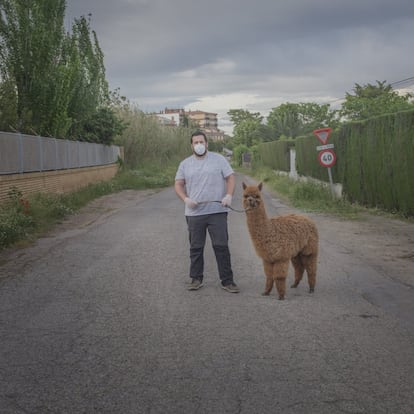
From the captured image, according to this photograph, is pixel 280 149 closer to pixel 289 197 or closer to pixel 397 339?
pixel 289 197

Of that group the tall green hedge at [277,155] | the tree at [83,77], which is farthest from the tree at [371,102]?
the tree at [83,77]

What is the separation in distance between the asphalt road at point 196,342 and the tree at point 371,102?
67643 millimetres

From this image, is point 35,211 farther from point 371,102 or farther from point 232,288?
point 371,102

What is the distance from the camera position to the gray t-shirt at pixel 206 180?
7074mm

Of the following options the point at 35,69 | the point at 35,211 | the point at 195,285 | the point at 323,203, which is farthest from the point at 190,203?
the point at 35,69

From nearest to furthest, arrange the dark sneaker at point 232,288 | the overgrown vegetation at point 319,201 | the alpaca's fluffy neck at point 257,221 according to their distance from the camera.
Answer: the alpaca's fluffy neck at point 257,221 < the dark sneaker at point 232,288 < the overgrown vegetation at point 319,201

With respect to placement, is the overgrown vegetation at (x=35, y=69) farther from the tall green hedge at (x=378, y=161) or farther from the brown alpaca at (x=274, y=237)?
the brown alpaca at (x=274, y=237)

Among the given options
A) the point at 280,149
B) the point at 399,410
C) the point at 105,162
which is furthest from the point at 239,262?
the point at 280,149

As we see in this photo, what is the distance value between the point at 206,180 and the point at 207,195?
0.19 meters

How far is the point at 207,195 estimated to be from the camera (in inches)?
279

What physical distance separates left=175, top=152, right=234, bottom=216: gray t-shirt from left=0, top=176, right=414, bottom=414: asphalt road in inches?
41.1

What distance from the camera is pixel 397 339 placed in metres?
5.18

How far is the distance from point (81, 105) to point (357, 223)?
15.4 metres

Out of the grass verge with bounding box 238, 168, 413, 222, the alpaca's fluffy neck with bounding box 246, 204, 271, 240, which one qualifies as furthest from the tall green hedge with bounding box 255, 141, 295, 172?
the alpaca's fluffy neck with bounding box 246, 204, 271, 240
